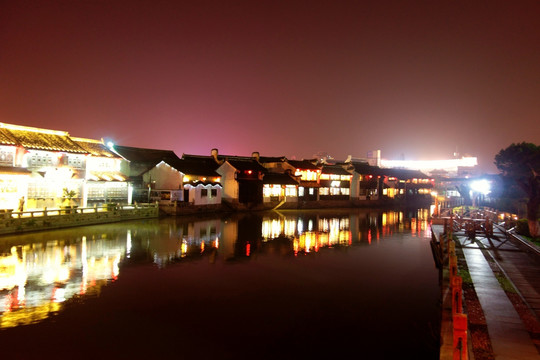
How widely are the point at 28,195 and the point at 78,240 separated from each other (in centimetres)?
1115

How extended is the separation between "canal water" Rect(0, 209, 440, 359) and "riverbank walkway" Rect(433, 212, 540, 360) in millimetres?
1949

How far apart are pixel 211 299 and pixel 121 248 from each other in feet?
36.1

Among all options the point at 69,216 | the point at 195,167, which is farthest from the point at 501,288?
the point at 195,167

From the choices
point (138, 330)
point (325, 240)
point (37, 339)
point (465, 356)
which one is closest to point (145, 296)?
point (138, 330)

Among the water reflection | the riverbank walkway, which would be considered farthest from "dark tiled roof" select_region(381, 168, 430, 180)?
the riverbank walkway

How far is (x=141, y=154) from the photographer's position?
1982 inches

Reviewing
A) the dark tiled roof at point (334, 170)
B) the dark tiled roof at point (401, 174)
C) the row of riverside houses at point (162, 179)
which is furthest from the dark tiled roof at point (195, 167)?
the dark tiled roof at point (401, 174)

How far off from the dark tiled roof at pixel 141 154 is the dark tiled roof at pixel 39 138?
35.0 ft

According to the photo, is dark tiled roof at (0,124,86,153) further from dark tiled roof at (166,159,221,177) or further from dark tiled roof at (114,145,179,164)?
dark tiled roof at (166,159,221,177)

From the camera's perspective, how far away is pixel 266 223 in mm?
38906

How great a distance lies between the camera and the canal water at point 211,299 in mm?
9930

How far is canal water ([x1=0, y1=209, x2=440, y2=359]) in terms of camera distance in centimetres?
993

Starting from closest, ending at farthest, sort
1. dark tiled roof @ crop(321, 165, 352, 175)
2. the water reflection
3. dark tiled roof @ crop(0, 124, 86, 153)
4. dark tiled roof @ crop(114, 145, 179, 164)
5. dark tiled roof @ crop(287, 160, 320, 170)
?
the water reflection < dark tiled roof @ crop(0, 124, 86, 153) < dark tiled roof @ crop(114, 145, 179, 164) < dark tiled roof @ crop(287, 160, 320, 170) < dark tiled roof @ crop(321, 165, 352, 175)

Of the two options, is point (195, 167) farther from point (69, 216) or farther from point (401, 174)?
point (401, 174)
